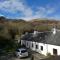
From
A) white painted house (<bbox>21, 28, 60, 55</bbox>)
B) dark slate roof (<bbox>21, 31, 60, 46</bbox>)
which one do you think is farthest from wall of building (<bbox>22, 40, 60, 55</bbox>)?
dark slate roof (<bbox>21, 31, 60, 46</bbox>)

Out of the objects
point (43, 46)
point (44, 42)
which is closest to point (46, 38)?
point (44, 42)

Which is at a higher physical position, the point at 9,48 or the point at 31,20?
the point at 31,20

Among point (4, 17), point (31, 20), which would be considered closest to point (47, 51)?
point (31, 20)

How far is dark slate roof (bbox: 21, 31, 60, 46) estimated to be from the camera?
13.9 feet

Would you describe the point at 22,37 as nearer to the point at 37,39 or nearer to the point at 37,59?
the point at 37,39

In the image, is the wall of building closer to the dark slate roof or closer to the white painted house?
the white painted house

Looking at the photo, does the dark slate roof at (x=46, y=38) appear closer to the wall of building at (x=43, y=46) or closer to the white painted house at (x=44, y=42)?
the white painted house at (x=44, y=42)

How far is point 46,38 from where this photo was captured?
175 inches

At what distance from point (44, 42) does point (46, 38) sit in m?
0.22

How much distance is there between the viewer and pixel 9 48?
388 cm

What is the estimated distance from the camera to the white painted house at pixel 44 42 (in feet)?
13.1

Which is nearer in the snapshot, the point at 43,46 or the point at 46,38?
the point at 43,46

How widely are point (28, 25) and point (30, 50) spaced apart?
28.4 inches

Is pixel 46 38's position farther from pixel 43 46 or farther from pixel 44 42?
pixel 43 46
